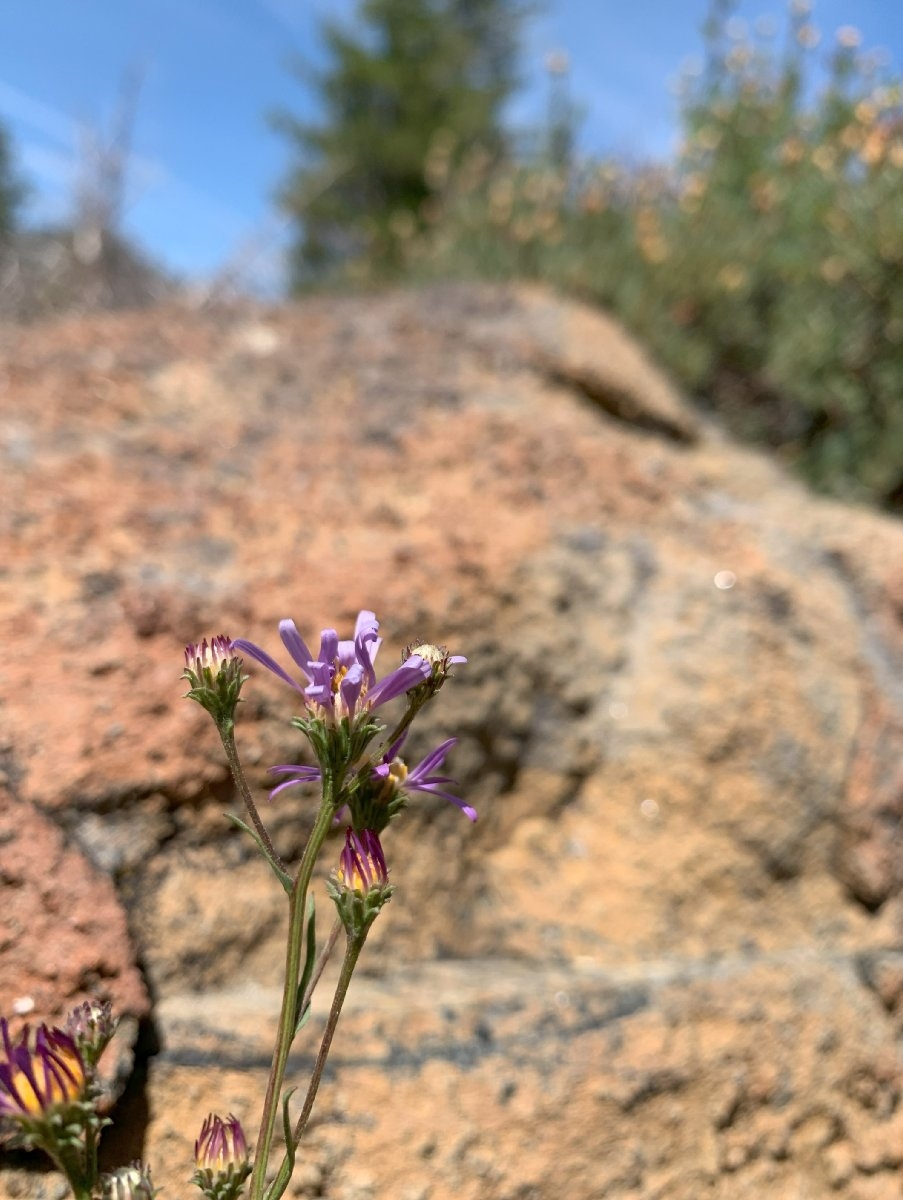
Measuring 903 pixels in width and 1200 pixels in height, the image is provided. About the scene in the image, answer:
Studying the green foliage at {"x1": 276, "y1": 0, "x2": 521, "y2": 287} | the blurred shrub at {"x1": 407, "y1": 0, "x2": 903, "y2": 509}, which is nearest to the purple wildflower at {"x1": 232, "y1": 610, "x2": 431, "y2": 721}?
the blurred shrub at {"x1": 407, "y1": 0, "x2": 903, "y2": 509}

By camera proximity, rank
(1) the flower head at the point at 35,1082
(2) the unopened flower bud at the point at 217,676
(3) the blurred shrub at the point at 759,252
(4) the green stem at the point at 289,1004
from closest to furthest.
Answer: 1. (1) the flower head at the point at 35,1082
2. (4) the green stem at the point at 289,1004
3. (2) the unopened flower bud at the point at 217,676
4. (3) the blurred shrub at the point at 759,252

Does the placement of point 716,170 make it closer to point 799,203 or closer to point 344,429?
point 799,203

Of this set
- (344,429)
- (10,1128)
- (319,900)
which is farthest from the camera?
(344,429)

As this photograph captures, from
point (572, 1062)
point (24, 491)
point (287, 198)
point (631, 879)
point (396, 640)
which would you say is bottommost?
point (572, 1062)

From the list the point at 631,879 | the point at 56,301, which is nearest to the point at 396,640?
the point at 631,879

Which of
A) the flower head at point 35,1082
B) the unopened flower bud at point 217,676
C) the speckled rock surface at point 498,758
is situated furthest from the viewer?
the speckled rock surface at point 498,758

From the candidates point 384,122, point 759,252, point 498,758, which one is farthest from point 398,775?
point 384,122

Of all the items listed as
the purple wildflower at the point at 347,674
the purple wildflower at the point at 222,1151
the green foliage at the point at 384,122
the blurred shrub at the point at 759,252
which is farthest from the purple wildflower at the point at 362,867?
the green foliage at the point at 384,122

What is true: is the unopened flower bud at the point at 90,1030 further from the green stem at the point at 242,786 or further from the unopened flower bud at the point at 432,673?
the unopened flower bud at the point at 432,673
